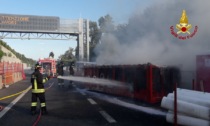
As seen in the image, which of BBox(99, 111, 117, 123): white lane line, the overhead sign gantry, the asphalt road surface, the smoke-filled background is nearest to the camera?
the asphalt road surface

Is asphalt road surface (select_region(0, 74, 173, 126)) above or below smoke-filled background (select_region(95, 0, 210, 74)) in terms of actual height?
below

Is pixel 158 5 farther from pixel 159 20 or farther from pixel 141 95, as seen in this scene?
pixel 141 95

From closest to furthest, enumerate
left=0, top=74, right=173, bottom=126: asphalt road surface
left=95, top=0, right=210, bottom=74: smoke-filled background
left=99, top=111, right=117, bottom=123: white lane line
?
left=0, top=74, right=173, bottom=126: asphalt road surface → left=99, top=111, right=117, bottom=123: white lane line → left=95, top=0, right=210, bottom=74: smoke-filled background

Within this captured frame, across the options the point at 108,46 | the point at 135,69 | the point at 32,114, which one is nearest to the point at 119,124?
the point at 32,114

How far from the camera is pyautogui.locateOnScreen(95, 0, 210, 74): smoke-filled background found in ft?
36.3

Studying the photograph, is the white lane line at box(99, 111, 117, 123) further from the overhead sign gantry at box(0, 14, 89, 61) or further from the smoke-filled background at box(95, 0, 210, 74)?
the overhead sign gantry at box(0, 14, 89, 61)

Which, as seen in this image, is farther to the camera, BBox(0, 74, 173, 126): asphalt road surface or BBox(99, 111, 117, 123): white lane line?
BBox(99, 111, 117, 123): white lane line

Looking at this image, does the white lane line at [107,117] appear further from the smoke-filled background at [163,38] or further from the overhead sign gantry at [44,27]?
the overhead sign gantry at [44,27]

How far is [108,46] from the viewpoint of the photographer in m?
17.9

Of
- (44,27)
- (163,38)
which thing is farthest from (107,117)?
(44,27)

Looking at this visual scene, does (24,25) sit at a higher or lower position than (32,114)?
higher

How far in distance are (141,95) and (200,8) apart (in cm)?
420

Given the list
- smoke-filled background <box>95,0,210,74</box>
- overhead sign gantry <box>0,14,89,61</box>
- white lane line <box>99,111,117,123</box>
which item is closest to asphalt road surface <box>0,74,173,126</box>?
white lane line <box>99,111,117,123</box>

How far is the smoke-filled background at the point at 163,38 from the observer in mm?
11062
